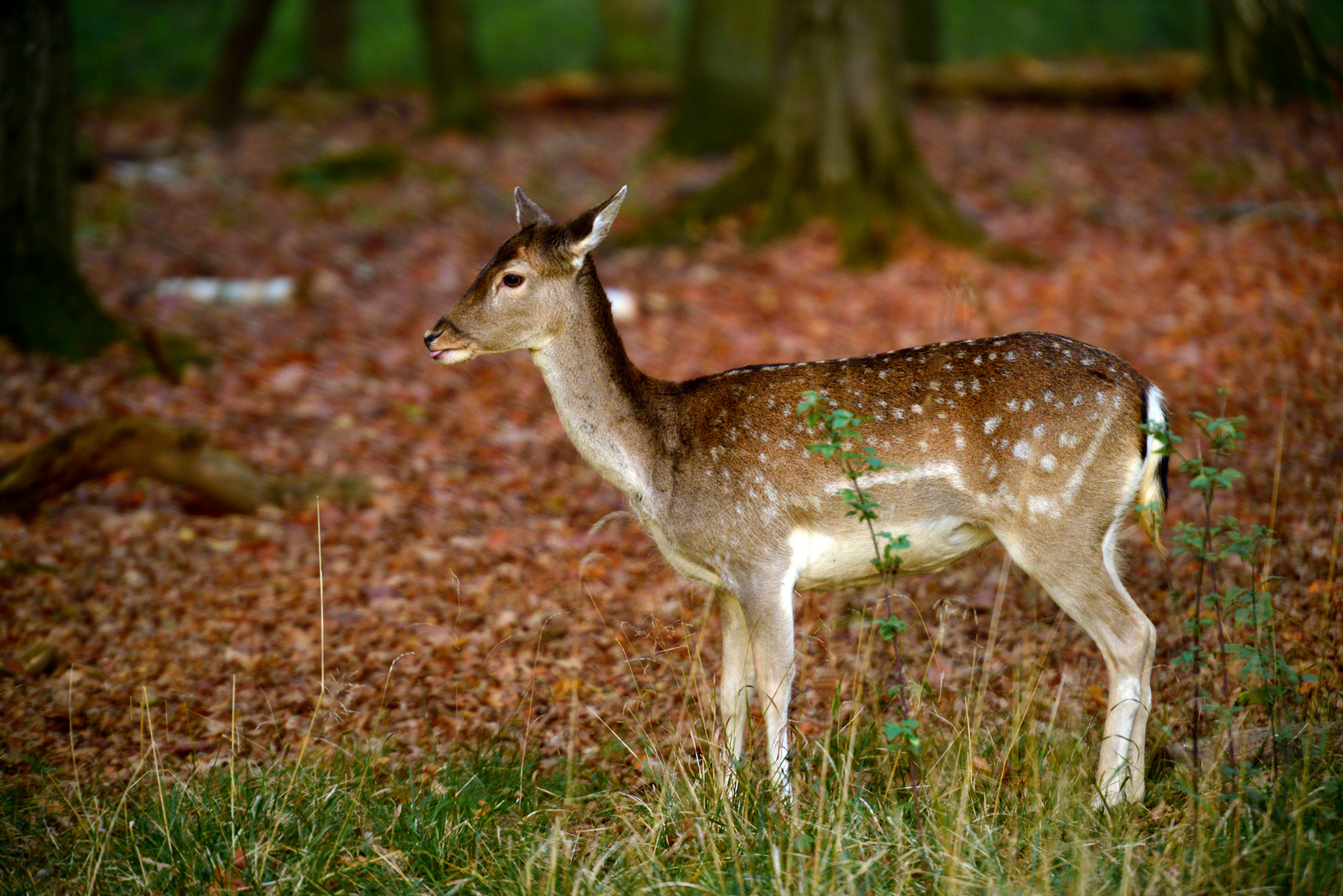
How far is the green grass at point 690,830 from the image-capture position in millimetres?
3609

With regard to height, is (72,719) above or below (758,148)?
below

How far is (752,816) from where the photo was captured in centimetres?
415

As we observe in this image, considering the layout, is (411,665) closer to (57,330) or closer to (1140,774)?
(1140,774)

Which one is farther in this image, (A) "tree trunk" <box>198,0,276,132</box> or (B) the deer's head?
(A) "tree trunk" <box>198,0,276,132</box>

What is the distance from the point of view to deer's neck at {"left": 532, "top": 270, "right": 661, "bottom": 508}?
4816mm

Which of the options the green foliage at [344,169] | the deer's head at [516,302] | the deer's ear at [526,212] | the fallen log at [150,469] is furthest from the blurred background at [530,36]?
the deer's head at [516,302]

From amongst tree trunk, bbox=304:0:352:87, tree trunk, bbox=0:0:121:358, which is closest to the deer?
tree trunk, bbox=0:0:121:358

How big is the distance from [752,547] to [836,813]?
3.43ft

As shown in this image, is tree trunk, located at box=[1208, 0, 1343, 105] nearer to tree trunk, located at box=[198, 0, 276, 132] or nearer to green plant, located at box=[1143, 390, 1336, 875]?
green plant, located at box=[1143, 390, 1336, 875]

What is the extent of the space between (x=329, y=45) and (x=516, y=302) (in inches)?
716

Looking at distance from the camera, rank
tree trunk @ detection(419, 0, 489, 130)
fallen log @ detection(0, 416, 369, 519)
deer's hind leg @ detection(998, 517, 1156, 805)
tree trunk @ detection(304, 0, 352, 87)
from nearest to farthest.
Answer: deer's hind leg @ detection(998, 517, 1156, 805) < fallen log @ detection(0, 416, 369, 519) < tree trunk @ detection(419, 0, 489, 130) < tree trunk @ detection(304, 0, 352, 87)

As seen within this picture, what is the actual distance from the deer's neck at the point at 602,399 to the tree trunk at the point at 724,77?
10282 mm

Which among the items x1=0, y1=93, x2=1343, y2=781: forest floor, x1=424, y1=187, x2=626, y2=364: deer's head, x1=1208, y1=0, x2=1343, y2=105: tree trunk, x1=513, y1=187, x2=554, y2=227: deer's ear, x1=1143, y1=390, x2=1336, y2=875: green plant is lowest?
x1=0, y1=93, x2=1343, y2=781: forest floor

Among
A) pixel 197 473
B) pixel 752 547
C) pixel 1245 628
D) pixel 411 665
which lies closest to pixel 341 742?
pixel 411 665
